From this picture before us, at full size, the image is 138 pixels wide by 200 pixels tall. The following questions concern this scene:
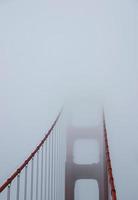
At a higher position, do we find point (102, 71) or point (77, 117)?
point (102, 71)

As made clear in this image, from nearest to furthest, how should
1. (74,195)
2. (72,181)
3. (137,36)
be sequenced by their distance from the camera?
(72,181)
(74,195)
(137,36)

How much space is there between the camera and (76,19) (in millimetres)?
6520

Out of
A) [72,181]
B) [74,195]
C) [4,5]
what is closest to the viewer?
[72,181]

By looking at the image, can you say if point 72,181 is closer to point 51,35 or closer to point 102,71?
point 102,71

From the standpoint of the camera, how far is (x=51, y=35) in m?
6.50

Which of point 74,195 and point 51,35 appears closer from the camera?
point 74,195

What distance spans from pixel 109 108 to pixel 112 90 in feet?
1.05

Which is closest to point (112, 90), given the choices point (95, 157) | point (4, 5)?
point (95, 157)

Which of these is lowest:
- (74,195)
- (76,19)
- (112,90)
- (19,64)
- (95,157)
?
(74,195)

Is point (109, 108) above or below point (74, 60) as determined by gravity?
below

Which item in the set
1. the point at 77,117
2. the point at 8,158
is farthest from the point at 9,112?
the point at 77,117

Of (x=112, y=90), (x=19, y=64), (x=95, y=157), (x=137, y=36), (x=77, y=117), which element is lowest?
→ (x=95, y=157)

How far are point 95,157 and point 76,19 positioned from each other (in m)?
2.49

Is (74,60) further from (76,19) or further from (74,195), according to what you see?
(74,195)
